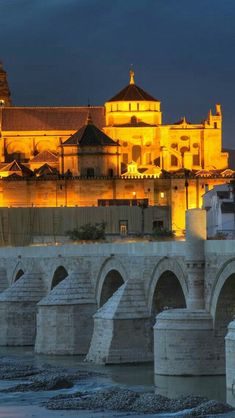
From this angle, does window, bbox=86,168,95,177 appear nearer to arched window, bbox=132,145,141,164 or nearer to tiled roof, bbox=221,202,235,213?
arched window, bbox=132,145,141,164

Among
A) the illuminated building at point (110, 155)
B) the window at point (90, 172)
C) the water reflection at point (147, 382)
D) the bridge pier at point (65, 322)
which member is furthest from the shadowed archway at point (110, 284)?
the window at point (90, 172)

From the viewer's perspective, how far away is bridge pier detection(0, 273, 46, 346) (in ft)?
176

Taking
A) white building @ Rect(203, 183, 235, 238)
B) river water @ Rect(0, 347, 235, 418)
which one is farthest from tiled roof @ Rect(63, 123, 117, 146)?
river water @ Rect(0, 347, 235, 418)

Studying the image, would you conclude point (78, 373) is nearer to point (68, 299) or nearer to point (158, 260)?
point (158, 260)

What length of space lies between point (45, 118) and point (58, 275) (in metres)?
79.2

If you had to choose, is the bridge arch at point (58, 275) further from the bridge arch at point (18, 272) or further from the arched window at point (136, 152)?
the arched window at point (136, 152)

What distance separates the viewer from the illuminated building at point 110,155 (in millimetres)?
111938

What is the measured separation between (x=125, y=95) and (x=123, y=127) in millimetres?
4025

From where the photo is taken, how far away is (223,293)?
123 ft

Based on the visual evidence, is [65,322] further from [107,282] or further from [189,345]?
[189,345]

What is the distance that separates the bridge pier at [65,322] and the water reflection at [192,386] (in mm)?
9823

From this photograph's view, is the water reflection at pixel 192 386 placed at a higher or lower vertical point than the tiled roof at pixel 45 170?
lower

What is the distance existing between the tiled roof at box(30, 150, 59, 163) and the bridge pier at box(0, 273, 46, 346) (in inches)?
2767

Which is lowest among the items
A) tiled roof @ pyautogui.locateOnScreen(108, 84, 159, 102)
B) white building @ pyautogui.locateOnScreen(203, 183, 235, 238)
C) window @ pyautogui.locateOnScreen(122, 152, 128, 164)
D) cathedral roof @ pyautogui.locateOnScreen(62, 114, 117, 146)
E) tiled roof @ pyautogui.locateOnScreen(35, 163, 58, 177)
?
white building @ pyautogui.locateOnScreen(203, 183, 235, 238)
